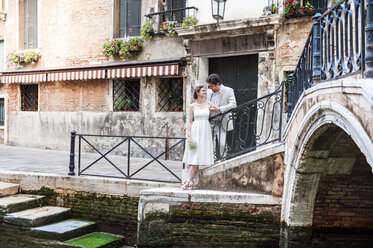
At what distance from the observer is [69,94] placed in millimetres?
12086

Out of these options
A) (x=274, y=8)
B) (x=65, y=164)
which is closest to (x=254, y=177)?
(x=274, y=8)

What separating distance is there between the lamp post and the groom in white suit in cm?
323

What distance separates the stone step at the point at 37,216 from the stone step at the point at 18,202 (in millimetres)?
122

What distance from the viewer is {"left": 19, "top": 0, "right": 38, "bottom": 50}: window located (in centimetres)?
1326

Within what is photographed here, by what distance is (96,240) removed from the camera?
242 inches

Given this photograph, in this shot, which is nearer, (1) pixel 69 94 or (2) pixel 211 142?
(2) pixel 211 142

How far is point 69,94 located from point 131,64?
2.80 m

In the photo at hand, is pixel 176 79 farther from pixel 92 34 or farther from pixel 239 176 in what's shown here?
pixel 239 176

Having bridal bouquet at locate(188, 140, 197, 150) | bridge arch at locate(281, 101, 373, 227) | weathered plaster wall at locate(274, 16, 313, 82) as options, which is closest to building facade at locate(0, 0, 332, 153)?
weathered plaster wall at locate(274, 16, 313, 82)

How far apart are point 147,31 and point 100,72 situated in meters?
1.66

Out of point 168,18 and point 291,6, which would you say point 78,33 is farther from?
point 291,6

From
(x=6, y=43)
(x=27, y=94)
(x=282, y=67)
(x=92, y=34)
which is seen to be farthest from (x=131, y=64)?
(x=6, y=43)

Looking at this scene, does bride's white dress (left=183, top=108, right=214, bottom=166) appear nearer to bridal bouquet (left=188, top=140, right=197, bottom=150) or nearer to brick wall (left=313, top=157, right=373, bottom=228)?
bridal bouquet (left=188, top=140, right=197, bottom=150)

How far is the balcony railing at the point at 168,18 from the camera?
9.71m
